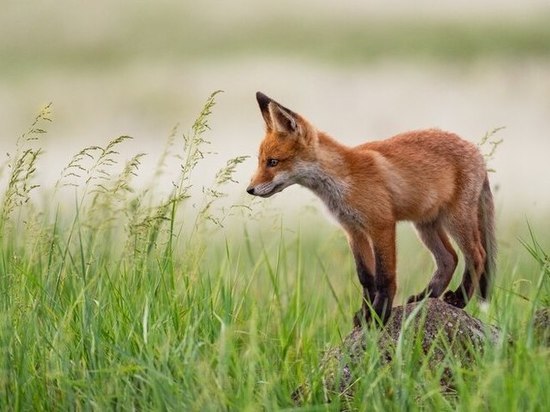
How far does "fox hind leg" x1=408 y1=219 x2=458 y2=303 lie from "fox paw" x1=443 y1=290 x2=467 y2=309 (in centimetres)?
10

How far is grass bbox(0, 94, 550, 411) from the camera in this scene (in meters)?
4.68

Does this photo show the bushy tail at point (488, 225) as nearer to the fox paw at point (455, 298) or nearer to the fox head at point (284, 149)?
the fox paw at point (455, 298)

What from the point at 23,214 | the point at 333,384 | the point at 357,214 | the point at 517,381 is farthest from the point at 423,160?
the point at 23,214

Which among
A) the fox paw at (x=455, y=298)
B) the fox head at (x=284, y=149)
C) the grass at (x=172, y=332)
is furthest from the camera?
the fox paw at (x=455, y=298)

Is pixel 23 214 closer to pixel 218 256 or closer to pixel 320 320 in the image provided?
Result: pixel 218 256

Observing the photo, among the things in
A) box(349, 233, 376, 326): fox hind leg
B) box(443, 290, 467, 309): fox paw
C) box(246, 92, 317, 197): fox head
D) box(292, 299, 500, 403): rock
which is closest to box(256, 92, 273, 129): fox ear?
box(246, 92, 317, 197): fox head

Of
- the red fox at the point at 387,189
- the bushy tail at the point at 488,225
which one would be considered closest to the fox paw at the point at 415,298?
the red fox at the point at 387,189

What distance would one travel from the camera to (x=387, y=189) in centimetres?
614

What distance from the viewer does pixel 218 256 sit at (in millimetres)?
7633

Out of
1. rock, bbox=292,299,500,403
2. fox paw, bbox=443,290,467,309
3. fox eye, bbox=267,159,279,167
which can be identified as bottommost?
rock, bbox=292,299,500,403

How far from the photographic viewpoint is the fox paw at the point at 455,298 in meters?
6.36

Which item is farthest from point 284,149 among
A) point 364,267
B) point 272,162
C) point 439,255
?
point 439,255

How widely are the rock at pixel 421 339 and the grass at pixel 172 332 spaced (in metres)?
0.09

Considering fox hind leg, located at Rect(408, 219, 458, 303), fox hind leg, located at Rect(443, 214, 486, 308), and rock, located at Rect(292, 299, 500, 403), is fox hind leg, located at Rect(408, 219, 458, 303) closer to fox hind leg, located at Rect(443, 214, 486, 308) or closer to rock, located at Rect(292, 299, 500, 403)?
fox hind leg, located at Rect(443, 214, 486, 308)
